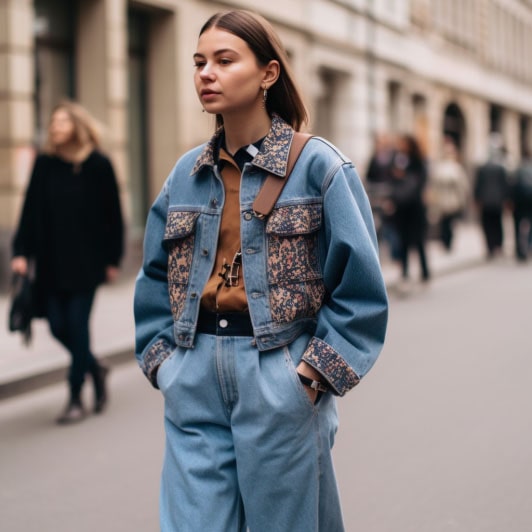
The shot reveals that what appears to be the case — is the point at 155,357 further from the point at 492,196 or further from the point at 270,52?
the point at 492,196

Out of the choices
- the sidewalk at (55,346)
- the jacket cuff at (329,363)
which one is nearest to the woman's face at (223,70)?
the jacket cuff at (329,363)

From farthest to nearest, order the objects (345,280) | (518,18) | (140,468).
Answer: (518,18) < (140,468) < (345,280)

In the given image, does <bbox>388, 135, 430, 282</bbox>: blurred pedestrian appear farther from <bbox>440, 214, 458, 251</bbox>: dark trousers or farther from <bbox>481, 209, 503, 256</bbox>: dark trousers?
<bbox>440, 214, 458, 251</bbox>: dark trousers

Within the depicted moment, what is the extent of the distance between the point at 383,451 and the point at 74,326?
73.9 inches

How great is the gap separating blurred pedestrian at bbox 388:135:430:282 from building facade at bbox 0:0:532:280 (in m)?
2.62

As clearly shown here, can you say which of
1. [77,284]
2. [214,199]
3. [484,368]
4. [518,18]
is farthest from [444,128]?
[214,199]

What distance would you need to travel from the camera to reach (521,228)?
1712 centimetres

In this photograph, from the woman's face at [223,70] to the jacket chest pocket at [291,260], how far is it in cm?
28

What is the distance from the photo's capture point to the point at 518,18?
127 ft

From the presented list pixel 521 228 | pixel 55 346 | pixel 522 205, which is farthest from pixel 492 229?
pixel 55 346

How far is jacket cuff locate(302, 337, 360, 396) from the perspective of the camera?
7.97 ft

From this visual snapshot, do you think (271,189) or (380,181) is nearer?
(271,189)

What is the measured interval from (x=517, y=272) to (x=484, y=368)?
26.7 ft

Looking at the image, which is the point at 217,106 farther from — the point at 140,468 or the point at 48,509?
the point at 140,468
